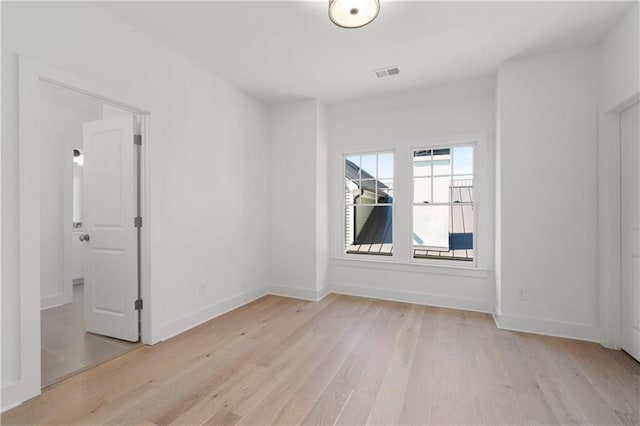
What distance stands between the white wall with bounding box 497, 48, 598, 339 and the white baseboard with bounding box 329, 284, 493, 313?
476mm

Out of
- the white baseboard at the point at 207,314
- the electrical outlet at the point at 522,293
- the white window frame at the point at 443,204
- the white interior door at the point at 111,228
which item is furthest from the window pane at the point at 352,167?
the white interior door at the point at 111,228

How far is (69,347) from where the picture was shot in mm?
2639

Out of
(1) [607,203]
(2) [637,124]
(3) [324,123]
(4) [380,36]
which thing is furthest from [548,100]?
(3) [324,123]

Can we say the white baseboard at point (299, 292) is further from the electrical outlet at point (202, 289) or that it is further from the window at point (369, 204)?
the electrical outlet at point (202, 289)

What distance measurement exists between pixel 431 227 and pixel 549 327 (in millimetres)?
1657

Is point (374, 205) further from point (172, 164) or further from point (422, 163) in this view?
point (172, 164)

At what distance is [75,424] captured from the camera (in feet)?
5.49

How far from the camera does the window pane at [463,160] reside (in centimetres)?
378

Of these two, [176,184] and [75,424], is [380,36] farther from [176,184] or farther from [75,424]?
[75,424]

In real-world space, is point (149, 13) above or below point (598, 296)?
above

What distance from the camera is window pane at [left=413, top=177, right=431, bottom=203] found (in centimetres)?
402

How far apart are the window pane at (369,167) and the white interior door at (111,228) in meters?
3.01

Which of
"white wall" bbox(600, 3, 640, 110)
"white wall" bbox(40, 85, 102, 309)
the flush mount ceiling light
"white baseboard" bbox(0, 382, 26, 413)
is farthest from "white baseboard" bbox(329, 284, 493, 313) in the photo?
"white wall" bbox(40, 85, 102, 309)

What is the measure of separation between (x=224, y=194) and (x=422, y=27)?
2821mm
